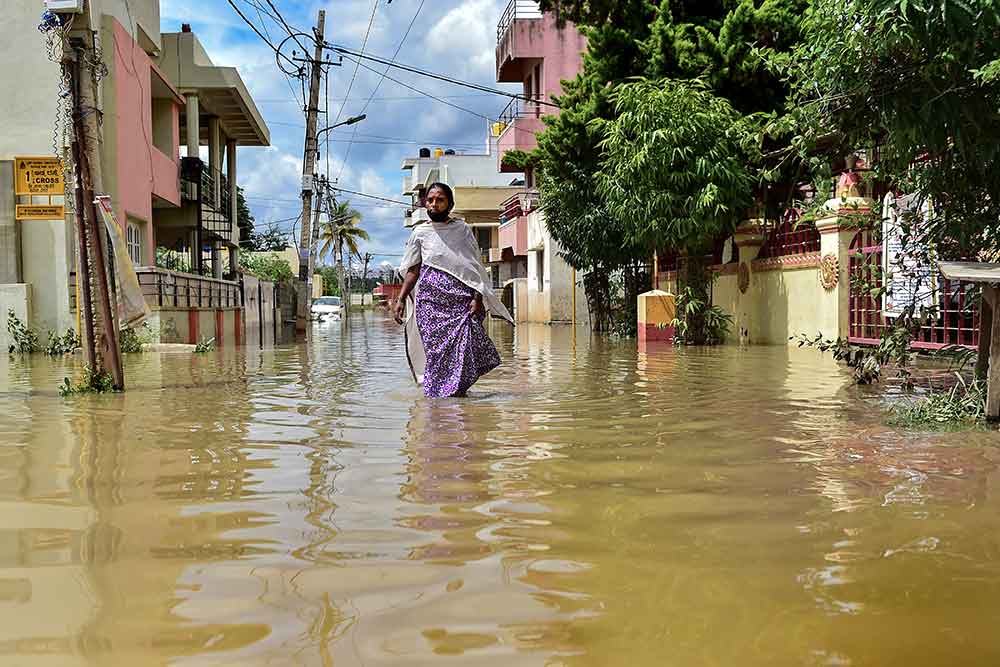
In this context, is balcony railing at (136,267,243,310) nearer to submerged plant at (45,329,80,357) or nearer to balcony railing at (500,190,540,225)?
submerged plant at (45,329,80,357)

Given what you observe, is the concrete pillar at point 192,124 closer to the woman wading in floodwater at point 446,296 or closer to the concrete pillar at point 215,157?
the concrete pillar at point 215,157

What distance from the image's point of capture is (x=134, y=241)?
65.3 ft

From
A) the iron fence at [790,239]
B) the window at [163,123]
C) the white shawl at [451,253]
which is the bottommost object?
the white shawl at [451,253]

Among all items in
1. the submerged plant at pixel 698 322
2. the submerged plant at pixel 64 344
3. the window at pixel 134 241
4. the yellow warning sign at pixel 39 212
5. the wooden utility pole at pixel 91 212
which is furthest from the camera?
the window at pixel 134 241

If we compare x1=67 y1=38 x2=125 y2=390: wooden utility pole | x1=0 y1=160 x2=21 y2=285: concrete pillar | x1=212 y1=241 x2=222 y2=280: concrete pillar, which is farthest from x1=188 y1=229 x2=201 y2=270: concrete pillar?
x1=67 y1=38 x2=125 y2=390: wooden utility pole

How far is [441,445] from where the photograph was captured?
18.7 feet

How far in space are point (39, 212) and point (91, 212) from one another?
346 inches

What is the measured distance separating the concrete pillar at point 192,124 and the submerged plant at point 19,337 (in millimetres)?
9501

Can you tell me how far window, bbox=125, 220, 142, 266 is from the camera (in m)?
19.6

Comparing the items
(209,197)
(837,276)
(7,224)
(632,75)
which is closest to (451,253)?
(837,276)

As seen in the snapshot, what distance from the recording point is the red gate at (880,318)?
1175 cm

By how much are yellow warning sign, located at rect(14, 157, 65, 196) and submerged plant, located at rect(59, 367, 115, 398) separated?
29.0ft

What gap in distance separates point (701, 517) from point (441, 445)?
2.17 meters

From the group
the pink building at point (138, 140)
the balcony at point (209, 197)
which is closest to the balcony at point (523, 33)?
the balcony at point (209, 197)
